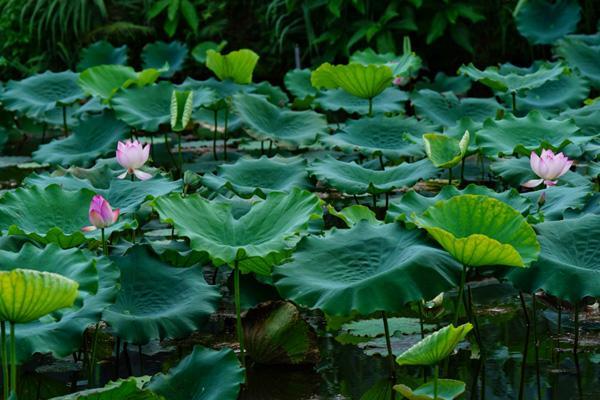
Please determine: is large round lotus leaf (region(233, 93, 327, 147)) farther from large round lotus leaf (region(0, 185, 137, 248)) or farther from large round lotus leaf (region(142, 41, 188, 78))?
large round lotus leaf (region(142, 41, 188, 78))

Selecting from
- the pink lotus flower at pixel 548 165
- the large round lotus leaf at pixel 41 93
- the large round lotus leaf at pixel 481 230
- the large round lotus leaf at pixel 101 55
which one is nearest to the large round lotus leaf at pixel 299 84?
the large round lotus leaf at pixel 41 93

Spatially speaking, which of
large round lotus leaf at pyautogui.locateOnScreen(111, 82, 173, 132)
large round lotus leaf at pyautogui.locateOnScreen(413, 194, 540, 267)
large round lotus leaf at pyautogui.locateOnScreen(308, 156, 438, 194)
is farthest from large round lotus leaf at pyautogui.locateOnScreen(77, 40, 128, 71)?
large round lotus leaf at pyautogui.locateOnScreen(413, 194, 540, 267)

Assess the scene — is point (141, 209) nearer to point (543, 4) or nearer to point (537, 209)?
point (537, 209)

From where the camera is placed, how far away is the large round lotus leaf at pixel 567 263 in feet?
6.55

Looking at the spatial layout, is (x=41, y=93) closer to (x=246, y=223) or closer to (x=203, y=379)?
(x=246, y=223)

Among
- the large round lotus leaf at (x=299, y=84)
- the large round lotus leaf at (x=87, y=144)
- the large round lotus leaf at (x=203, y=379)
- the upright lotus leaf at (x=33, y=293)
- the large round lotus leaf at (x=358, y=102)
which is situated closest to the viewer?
the upright lotus leaf at (x=33, y=293)

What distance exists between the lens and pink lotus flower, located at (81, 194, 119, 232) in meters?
2.14

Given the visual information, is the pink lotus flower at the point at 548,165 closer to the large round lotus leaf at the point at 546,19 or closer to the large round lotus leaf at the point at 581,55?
the large round lotus leaf at the point at 581,55

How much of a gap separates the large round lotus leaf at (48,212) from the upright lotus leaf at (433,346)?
78 cm

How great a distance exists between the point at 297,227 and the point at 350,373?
39 cm

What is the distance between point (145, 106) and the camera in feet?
12.9

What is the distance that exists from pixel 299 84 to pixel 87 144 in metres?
1.22

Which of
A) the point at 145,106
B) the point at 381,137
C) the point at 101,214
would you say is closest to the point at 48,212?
the point at 101,214

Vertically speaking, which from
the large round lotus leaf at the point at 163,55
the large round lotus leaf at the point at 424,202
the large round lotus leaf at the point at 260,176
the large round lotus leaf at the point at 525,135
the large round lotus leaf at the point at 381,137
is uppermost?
the large round lotus leaf at the point at 424,202
